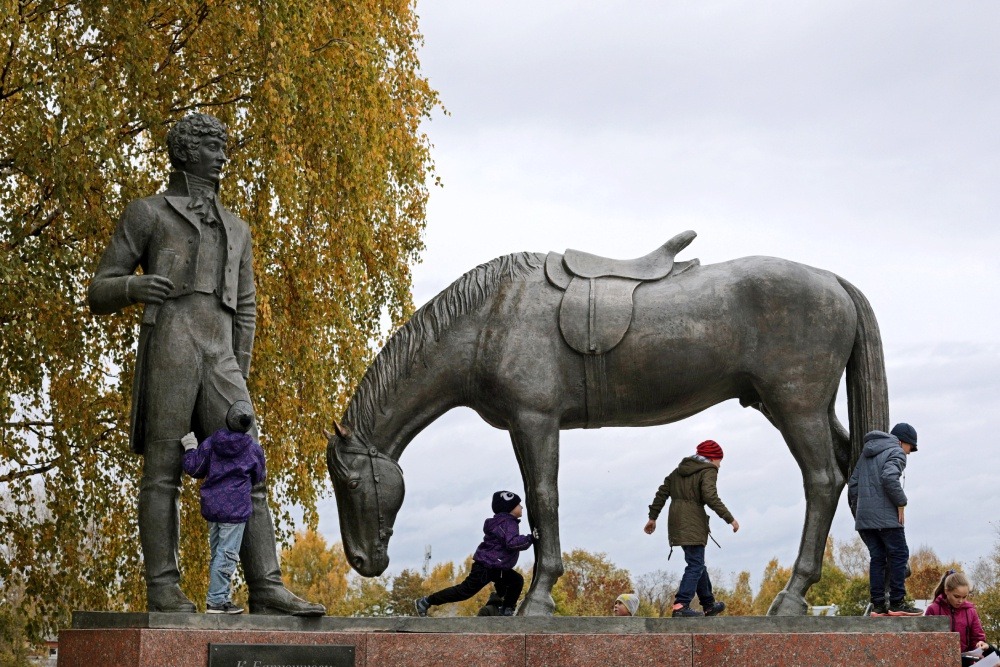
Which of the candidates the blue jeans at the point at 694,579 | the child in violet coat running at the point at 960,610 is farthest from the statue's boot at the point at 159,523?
the child in violet coat running at the point at 960,610

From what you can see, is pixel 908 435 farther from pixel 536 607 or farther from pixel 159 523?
pixel 159 523

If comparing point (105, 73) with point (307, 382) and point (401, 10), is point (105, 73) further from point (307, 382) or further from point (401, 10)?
point (401, 10)

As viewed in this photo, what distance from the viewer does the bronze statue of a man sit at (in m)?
7.60

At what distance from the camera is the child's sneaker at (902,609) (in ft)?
25.9

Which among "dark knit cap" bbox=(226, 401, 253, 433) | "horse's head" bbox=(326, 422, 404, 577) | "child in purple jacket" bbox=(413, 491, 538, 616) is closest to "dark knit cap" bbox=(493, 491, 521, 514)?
"child in purple jacket" bbox=(413, 491, 538, 616)

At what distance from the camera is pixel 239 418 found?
745 cm

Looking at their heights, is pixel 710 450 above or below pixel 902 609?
above

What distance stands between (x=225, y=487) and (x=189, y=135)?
2.16 metres

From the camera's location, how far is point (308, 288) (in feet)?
47.2

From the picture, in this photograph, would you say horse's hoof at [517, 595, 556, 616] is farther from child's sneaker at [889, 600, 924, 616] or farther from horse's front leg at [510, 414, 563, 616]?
child's sneaker at [889, 600, 924, 616]

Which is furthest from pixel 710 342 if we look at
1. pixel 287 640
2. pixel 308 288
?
pixel 308 288

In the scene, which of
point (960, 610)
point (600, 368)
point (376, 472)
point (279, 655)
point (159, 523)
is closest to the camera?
point (279, 655)

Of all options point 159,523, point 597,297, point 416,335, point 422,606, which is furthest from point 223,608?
point 597,297

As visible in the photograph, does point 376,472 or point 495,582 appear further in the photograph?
point 495,582
